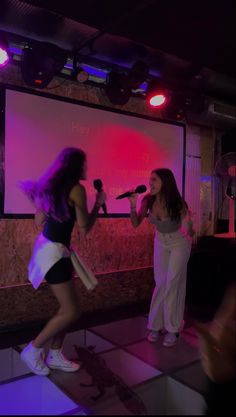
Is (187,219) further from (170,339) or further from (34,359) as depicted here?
(34,359)

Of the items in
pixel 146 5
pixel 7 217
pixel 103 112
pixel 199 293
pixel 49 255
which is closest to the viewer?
pixel 49 255

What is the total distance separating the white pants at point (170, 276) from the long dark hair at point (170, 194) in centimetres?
A: 19

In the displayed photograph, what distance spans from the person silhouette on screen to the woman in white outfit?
873mm

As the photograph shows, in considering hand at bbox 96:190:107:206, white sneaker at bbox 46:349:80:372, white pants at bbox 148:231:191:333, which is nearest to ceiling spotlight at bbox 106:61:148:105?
white pants at bbox 148:231:191:333

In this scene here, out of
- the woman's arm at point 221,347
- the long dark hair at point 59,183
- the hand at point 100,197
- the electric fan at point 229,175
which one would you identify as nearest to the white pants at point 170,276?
the hand at point 100,197

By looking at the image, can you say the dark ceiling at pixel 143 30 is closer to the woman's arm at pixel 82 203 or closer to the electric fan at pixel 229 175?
the electric fan at pixel 229 175

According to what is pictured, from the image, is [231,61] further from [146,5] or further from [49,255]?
[49,255]

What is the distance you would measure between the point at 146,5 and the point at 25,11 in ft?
3.31

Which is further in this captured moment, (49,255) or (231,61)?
(231,61)

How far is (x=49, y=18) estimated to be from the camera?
2980 millimetres

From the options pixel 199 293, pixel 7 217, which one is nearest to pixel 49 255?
pixel 7 217

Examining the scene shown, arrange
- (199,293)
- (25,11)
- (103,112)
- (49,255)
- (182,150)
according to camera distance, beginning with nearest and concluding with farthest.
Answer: (49,255) < (25,11) < (103,112) < (199,293) < (182,150)

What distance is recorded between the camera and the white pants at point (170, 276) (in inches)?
116

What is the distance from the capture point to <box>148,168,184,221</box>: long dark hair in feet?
9.44
